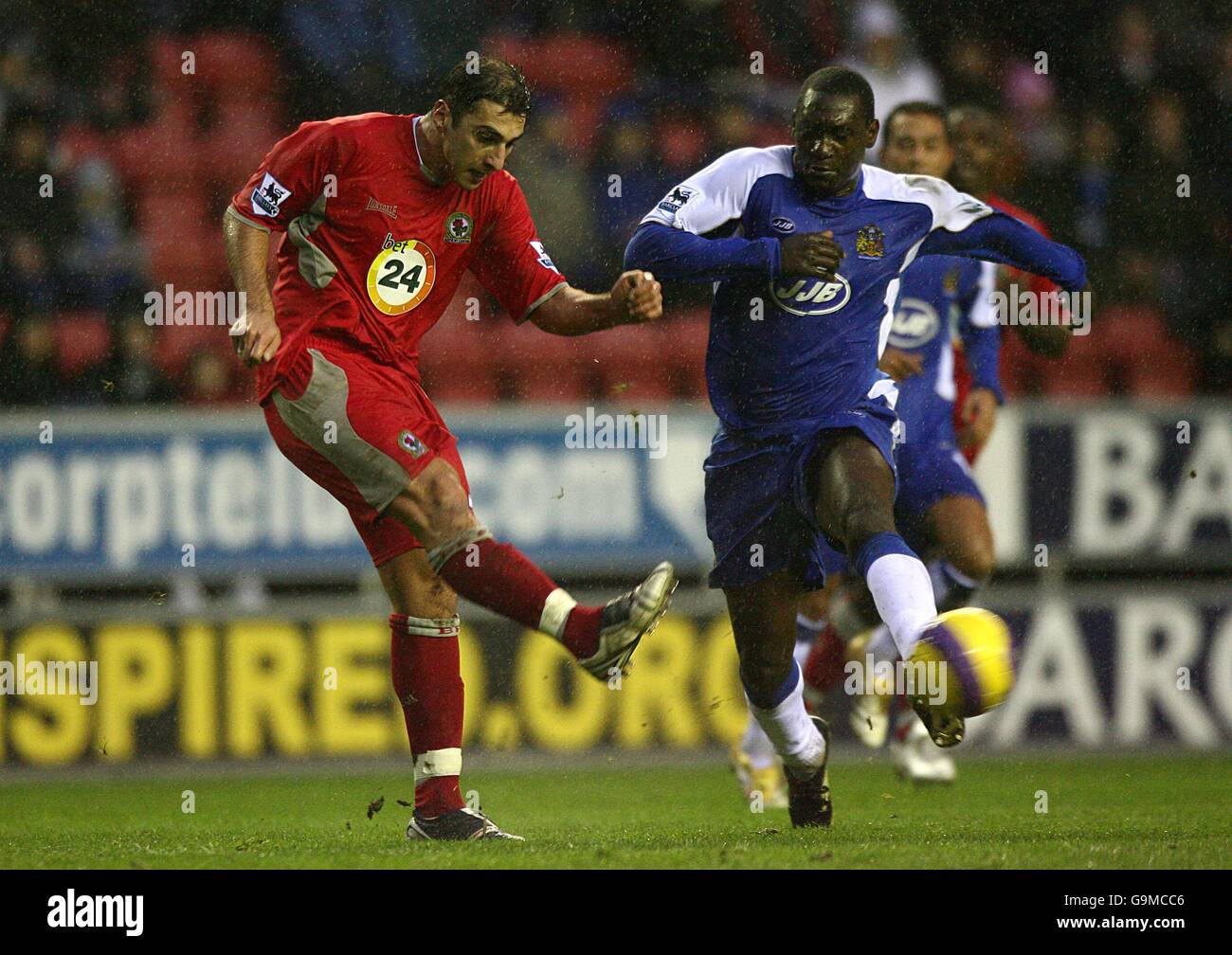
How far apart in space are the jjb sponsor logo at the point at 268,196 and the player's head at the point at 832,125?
1.39 meters

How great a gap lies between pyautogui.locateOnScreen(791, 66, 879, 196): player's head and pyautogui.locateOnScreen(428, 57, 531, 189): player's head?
29.7 inches

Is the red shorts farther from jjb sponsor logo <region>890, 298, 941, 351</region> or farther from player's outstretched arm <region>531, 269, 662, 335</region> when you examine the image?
jjb sponsor logo <region>890, 298, 941, 351</region>

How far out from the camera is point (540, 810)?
6.39 metres

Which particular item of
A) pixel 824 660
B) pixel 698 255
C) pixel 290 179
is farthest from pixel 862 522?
pixel 824 660

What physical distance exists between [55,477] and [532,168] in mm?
2562

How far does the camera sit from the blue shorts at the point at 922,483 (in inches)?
262

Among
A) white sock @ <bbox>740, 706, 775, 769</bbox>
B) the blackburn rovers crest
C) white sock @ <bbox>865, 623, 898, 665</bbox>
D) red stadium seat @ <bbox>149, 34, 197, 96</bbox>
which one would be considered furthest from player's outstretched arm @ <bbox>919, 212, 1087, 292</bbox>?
red stadium seat @ <bbox>149, 34, 197, 96</bbox>

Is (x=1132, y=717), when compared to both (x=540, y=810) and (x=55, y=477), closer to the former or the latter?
(x=540, y=810)

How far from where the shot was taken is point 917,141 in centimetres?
681

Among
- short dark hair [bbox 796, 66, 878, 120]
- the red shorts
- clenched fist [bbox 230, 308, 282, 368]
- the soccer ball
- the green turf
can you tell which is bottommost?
the green turf

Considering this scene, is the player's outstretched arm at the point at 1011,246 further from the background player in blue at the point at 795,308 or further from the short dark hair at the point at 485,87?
the short dark hair at the point at 485,87

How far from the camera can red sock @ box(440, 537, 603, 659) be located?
186 inches

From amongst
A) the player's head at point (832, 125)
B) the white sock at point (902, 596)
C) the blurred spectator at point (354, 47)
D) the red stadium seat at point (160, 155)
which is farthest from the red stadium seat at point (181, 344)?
the white sock at point (902, 596)

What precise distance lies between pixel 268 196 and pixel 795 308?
145cm
